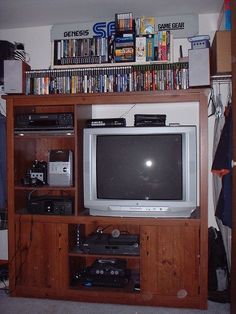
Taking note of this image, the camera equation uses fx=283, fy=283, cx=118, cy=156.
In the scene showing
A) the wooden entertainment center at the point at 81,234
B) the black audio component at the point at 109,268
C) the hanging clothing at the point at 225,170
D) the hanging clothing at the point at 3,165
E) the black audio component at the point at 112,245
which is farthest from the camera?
the hanging clothing at the point at 3,165

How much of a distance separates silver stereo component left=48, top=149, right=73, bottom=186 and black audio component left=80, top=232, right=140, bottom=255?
52cm

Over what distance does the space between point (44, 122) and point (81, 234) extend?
3.44 feet

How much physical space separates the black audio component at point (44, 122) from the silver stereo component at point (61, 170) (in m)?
0.24

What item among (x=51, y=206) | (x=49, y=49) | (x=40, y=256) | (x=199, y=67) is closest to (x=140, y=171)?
(x=51, y=206)

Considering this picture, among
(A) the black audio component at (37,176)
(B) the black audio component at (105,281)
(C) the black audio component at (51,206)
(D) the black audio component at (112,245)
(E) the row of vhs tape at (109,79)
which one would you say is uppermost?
(E) the row of vhs tape at (109,79)

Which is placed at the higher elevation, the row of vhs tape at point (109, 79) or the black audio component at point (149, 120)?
the row of vhs tape at point (109, 79)

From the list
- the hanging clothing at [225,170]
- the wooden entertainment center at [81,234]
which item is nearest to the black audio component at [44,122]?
the wooden entertainment center at [81,234]

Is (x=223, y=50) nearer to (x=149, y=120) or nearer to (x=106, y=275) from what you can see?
(x=149, y=120)

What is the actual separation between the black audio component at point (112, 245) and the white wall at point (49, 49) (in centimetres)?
80

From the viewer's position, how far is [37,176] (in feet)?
8.16

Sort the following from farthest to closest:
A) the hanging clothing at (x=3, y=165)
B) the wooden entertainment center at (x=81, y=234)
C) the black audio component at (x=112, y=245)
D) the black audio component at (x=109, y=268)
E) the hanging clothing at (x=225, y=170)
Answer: the hanging clothing at (x=3, y=165) → the black audio component at (x=109, y=268) → the black audio component at (x=112, y=245) → the wooden entertainment center at (x=81, y=234) → the hanging clothing at (x=225, y=170)

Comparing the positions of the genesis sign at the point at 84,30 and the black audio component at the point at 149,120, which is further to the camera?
the genesis sign at the point at 84,30

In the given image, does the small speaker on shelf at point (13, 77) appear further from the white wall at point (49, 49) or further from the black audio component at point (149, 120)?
the black audio component at point (149, 120)

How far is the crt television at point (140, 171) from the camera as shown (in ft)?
7.18
